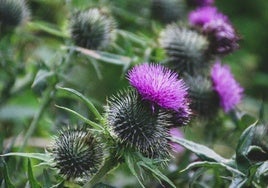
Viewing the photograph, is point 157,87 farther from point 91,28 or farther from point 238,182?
point 91,28

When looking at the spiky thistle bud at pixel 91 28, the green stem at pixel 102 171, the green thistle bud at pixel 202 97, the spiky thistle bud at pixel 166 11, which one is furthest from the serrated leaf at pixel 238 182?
the spiky thistle bud at pixel 166 11

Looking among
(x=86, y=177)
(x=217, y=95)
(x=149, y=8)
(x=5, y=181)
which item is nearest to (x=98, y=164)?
(x=86, y=177)

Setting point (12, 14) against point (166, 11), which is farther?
point (166, 11)

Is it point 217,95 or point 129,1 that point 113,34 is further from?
point 129,1

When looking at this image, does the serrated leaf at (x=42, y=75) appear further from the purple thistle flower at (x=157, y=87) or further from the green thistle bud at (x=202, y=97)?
the green thistle bud at (x=202, y=97)

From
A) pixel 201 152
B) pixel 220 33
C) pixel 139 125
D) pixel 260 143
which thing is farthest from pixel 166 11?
pixel 139 125
